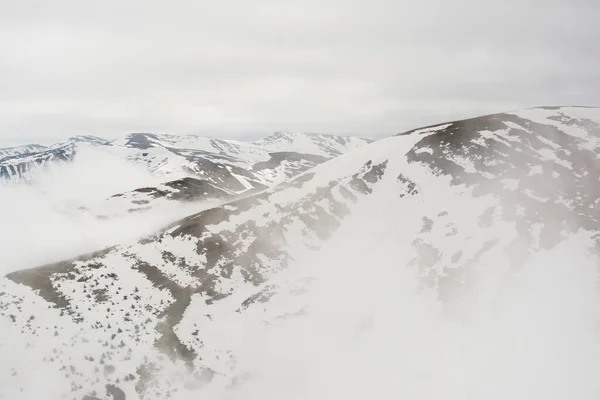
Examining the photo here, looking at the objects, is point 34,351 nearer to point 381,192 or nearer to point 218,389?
point 218,389

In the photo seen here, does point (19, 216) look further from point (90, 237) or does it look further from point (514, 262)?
point (514, 262)

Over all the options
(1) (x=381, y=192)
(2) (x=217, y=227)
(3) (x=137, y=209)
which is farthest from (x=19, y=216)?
(1) (x=381, y=192)

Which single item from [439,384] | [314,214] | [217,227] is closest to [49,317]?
[217,227]

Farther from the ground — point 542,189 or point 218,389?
point 542,189

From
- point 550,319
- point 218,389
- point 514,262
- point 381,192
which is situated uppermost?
point 381,192

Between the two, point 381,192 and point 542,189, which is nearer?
point 542,189

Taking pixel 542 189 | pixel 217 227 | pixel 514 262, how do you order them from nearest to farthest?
pixel 514 262 → pixel 542 189 → pixel 217 227

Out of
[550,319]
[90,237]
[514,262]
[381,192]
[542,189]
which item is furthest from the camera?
[90,237]
